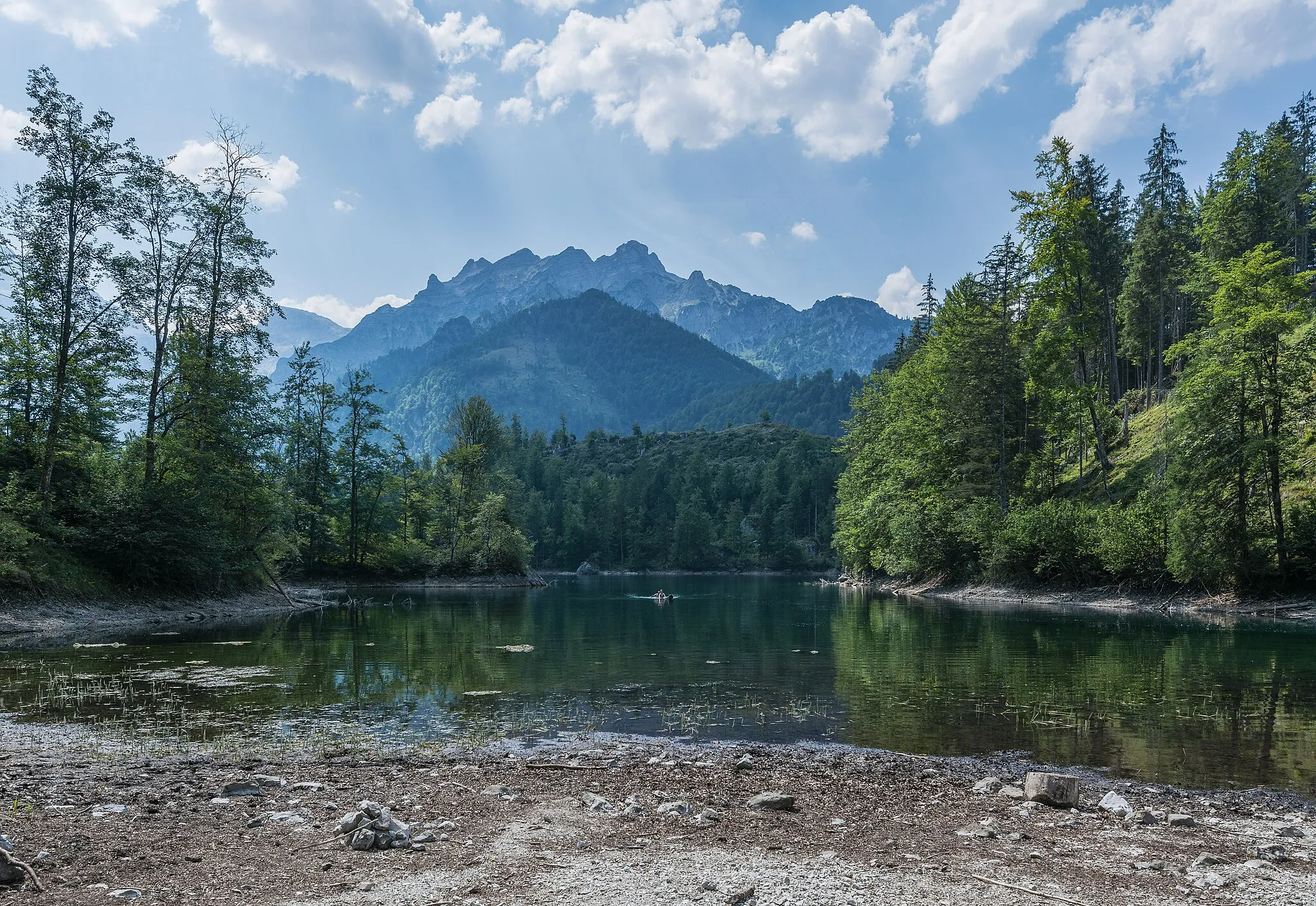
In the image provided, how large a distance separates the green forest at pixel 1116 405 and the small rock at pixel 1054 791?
34936 mm

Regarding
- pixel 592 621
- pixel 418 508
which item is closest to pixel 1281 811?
pixel 592 621

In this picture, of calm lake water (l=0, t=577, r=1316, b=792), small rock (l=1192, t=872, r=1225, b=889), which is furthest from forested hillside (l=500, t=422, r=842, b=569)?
small rock (l=1192, t=872, r=1225, b=889)

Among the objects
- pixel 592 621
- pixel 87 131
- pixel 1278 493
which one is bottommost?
pixel 592 621

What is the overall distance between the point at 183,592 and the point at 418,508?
4847cm

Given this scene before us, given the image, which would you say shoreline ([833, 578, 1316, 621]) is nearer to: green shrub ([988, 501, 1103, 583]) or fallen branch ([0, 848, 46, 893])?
green shrub ([988, 501, 1103, 583])

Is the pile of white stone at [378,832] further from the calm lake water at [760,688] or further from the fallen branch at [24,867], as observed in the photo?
the calm lake water at [760,688]

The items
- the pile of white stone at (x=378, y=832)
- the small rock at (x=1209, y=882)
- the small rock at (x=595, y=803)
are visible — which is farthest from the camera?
the small rock at (x=595, y=803)

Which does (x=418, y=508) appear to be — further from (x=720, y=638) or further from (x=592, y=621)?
(x=720, y=638)

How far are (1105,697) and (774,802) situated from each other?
1170 centimetres

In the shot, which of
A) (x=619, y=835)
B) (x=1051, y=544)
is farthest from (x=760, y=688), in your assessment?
(x=1051, y=544)

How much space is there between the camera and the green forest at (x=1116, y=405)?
120 ft

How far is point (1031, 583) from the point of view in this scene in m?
50.4

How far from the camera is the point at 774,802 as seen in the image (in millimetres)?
8609

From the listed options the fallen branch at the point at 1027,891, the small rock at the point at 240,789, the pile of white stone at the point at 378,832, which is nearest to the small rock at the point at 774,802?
the fallen branch at the point at 1027,891
